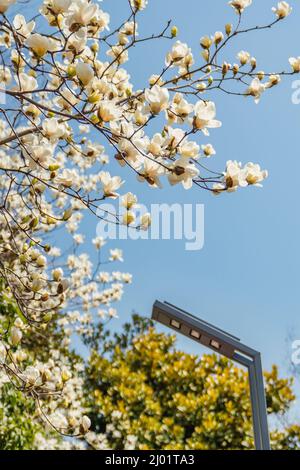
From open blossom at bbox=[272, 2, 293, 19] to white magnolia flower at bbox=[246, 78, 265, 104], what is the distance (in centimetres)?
30

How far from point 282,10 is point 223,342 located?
5.39 ft

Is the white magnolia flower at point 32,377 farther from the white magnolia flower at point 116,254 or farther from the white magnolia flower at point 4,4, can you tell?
the white magnolia flower at point 116,254

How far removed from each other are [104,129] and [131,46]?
0.66m

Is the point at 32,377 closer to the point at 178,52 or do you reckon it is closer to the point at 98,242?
the point at 178,52

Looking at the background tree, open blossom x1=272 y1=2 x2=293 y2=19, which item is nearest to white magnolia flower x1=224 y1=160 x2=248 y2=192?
open blossom x1=272 y1=2 x2=293 y2=19

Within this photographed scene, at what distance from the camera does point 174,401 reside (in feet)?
22.6

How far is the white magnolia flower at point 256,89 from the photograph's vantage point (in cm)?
192

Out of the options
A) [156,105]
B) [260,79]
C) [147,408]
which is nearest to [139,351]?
[147,408]

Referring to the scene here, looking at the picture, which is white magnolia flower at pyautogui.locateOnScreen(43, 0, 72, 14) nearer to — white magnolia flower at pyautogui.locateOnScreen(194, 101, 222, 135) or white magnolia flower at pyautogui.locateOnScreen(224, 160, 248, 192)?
white magnolia flower at pyautogui.locateOnScreen(194, 101, 222, 135)

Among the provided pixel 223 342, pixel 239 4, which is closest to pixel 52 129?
pixel 239 4

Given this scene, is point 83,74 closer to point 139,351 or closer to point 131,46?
point 131,46

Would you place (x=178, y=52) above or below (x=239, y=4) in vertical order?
below

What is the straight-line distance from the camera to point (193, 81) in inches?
75.4
